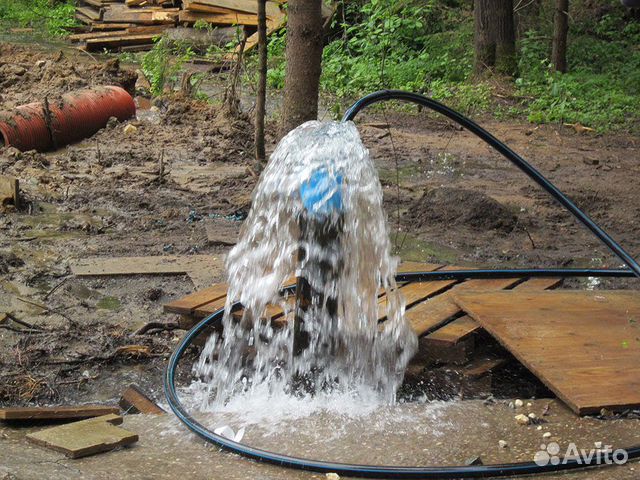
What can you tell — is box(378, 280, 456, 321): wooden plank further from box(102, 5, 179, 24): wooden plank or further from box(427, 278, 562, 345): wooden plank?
box(102, 5, 179, 24): wooden plank

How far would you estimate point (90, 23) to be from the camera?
21.2m

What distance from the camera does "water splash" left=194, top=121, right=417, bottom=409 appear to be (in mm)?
4078

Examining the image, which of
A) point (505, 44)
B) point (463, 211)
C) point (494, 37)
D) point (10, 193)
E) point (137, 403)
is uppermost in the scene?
point (494, 37)

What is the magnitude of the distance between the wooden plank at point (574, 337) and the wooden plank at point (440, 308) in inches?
3.2

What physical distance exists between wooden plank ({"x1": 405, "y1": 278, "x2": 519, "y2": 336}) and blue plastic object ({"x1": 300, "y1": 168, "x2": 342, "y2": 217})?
2.83 ft

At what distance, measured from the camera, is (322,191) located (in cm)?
389

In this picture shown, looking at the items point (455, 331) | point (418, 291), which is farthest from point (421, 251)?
point (455, 331)

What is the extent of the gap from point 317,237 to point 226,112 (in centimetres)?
707

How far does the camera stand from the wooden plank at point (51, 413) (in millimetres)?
3963

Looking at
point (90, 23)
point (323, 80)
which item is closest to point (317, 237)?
point (323, 80)

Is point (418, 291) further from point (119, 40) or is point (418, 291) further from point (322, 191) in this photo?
point (119, 40)

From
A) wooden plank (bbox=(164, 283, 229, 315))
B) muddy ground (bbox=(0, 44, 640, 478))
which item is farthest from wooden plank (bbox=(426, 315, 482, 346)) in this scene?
muddy ground (bbox=(0, 44, 640, 478))

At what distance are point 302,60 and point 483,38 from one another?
7.67m

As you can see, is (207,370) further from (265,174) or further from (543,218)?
(543,218)
